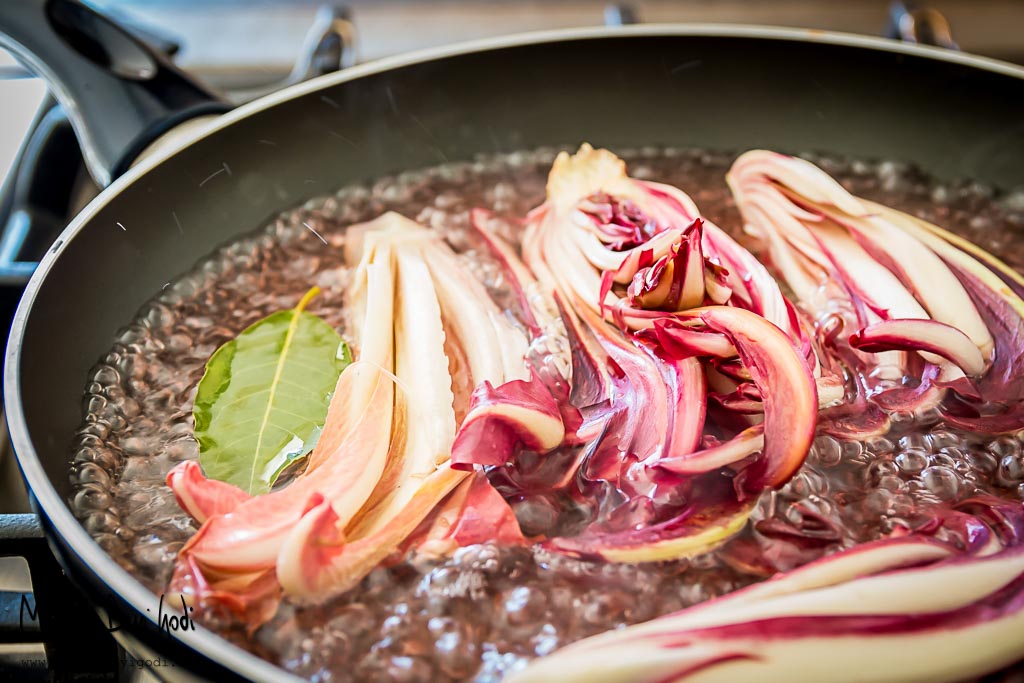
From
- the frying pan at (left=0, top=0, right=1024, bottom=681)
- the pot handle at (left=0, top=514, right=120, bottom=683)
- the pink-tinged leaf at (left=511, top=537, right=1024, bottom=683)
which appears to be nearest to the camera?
the pink-tinged leaf at (left=511, top=537, right=1024, bottom=683)

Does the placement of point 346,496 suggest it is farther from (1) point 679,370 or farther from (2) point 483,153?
Answer: (2) point 483,153

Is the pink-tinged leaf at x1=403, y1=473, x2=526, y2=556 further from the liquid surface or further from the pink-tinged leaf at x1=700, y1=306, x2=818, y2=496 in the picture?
the pink-tinged leaf at x1=700, y1=306, x2=818, y2=496

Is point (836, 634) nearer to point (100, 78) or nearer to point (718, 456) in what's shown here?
point (718, 456)

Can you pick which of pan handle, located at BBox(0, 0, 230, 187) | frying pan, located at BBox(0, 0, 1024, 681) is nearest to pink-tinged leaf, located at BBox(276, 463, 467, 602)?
frying pan, located at BBox(0, 0, 1024, 681)

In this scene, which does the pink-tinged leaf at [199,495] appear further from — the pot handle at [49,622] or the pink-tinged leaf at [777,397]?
the pink-tinged leaf at [777,397]

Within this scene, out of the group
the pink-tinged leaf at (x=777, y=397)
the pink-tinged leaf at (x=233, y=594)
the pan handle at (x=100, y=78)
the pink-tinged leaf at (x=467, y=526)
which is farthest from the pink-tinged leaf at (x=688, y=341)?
the pan handle at (x=100, y=78)

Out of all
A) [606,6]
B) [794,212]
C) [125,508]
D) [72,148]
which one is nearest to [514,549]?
[125,508]

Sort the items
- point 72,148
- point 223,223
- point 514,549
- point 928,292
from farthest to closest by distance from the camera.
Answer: point 72,148
point 223,223
point 928,292
point 514,549
